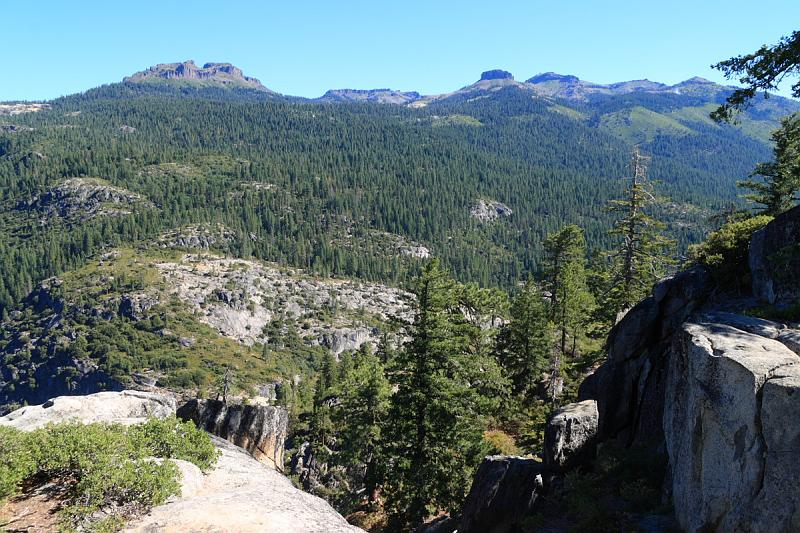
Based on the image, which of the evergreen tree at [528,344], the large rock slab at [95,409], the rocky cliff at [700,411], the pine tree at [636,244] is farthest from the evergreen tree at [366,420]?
the pine tree at [636,244]

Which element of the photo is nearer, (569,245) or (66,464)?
(66,464)

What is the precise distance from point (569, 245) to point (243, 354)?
106076 mm

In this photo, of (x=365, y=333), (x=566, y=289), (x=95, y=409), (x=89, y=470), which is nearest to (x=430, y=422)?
(x=89, y=470)

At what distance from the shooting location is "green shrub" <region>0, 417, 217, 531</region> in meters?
11.7

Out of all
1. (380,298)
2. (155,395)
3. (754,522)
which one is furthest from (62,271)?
(754,522)

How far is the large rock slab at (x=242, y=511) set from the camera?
11648 millimetres

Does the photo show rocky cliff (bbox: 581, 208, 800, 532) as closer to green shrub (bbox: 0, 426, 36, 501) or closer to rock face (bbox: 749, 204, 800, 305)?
rock face (bbox: 749, 204, 800, 305)

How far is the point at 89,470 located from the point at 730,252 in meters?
21.0

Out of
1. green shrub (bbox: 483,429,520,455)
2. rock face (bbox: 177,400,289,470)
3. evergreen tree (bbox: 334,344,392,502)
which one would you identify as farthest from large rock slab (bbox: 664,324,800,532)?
rock face (bbox: 177,400,289,470)

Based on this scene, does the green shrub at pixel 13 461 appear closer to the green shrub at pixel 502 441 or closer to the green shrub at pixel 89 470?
the green shrub at pixel 89 470

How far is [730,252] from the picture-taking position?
657 inches

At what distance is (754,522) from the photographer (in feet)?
27.3

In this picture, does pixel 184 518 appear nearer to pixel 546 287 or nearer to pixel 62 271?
pixel 546 287

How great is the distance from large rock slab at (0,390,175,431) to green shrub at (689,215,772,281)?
69.5 feet
